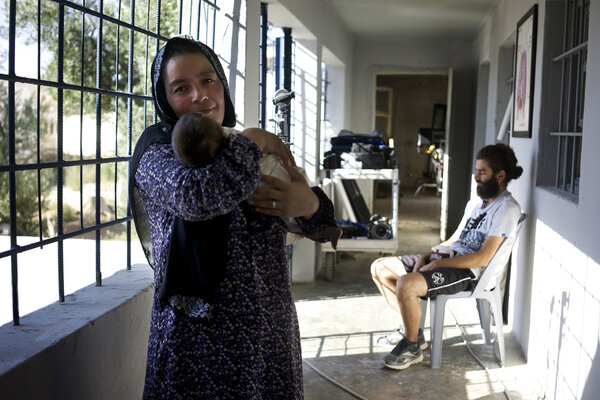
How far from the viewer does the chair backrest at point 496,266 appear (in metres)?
3.36

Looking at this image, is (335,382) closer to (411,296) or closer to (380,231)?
(411,296)

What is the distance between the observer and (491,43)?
6.08 m

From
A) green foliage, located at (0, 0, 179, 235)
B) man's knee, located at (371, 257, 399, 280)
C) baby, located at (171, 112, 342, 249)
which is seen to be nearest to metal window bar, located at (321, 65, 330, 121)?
green foliage, located at (0, 0, 179, 235)

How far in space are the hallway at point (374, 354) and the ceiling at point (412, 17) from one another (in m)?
2.86

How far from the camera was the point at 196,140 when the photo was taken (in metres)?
1.05

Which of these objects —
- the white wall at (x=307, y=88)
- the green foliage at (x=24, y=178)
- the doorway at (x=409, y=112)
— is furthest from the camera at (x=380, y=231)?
the doorway at (x=409, y=112)

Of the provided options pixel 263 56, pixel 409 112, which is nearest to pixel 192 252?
pixel 263 56

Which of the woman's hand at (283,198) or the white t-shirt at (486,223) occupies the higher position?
the woman's hand at (283,198)

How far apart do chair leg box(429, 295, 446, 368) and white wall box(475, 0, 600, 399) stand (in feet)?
1.62

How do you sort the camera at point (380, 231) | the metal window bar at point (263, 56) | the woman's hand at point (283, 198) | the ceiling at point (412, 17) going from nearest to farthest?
the woman's hand at point (283, 198) < the metal window bar at point (263, 56) < the camera at point (380, 231) < the ceiling at point (412, 17)

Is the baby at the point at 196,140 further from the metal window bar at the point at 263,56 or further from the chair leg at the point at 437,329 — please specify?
the metal window bar at the point at 263,56

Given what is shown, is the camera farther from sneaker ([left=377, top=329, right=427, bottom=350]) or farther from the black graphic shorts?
the black graphic shorts

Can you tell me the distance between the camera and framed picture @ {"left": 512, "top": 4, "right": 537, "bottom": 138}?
144 inches

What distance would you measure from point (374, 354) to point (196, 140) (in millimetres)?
2795
